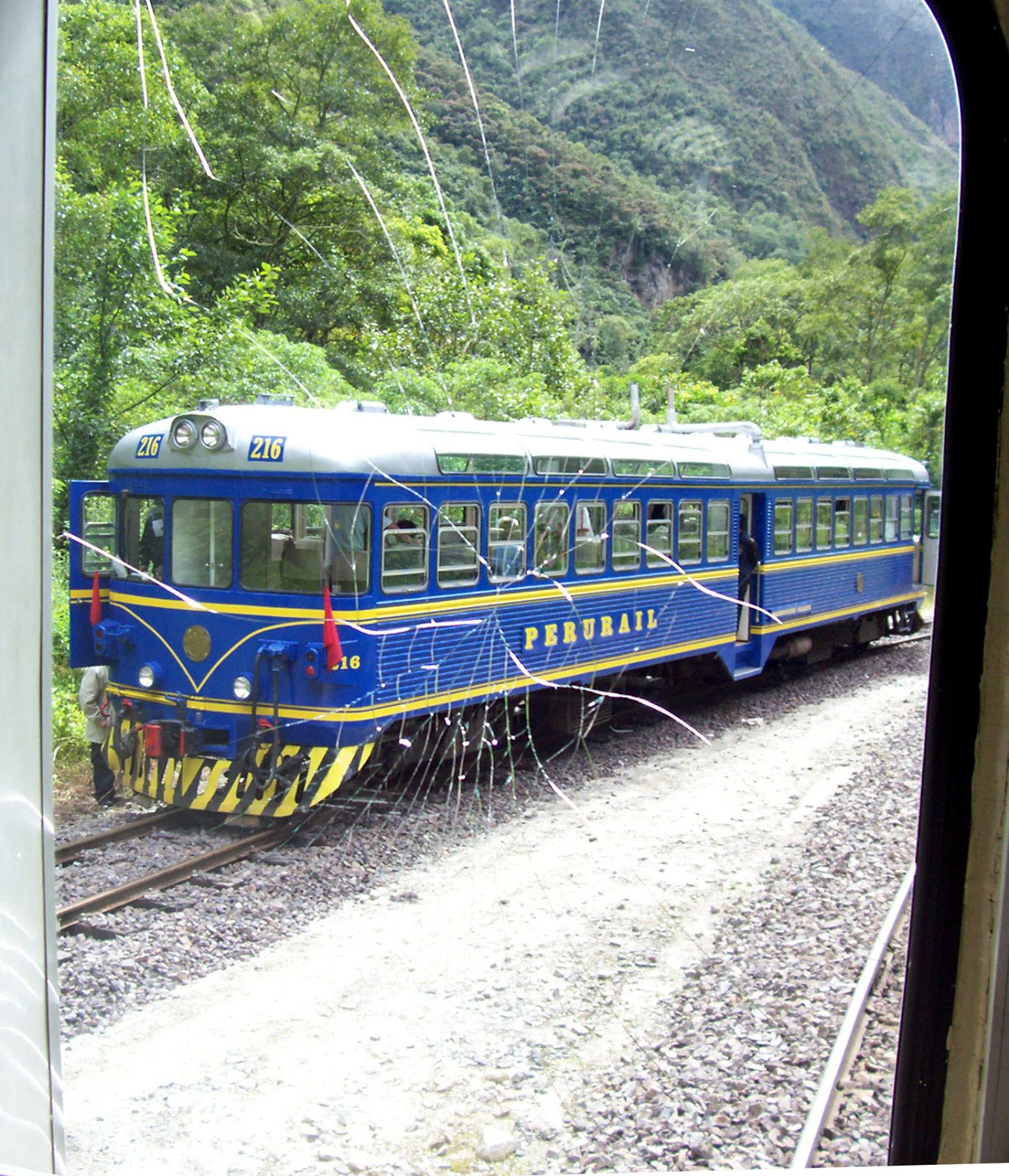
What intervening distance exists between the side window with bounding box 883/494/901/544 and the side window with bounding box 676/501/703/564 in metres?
Answer: 1.31

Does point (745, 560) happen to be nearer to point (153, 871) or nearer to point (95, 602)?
point (153, 871)

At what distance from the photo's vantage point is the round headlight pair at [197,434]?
3537 millimetres

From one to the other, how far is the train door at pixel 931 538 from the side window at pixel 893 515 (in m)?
1.06

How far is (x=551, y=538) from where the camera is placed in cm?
495

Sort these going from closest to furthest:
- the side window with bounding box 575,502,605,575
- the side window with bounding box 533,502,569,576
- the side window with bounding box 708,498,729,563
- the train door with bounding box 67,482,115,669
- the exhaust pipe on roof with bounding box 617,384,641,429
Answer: the train door with bounding box 67,482,115,669 < the exhaust pipe on roof with bounding box 617,384,641,429 < the side window with bounding box 533,502,569,576 < the side window with bounding box 575,502,605,575 < the side window with bounding box 708,498,729,563

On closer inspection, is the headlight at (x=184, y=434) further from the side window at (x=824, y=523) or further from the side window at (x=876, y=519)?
the side window at (x=824, y=523)

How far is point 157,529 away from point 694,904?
2105 mm

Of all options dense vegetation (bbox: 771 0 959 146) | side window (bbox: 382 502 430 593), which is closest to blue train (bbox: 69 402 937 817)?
side window (bbox: 382 502 430 593)

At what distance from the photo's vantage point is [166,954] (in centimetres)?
299

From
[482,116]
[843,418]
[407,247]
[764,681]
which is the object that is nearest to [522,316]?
[407,247]

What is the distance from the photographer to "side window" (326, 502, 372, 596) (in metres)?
4.12

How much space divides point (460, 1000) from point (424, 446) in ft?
7.63

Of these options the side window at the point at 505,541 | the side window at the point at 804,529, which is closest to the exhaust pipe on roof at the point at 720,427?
the side window at the point at 505,541

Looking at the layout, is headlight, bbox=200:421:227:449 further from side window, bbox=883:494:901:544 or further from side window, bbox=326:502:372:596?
side window, bbox=883:494:901:544
